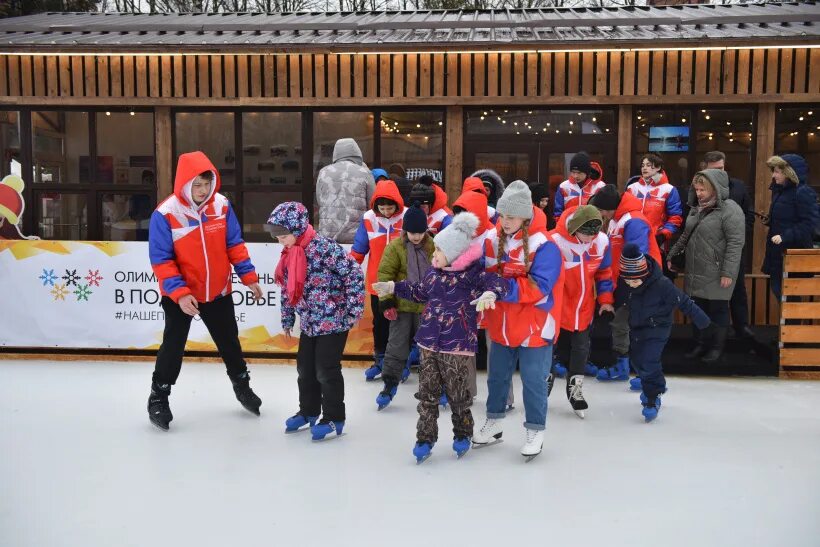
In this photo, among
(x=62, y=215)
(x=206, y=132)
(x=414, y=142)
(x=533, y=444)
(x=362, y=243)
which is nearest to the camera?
(x=533, y=444)

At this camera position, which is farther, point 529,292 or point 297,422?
point 297,422

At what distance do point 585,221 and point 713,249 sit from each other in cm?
215

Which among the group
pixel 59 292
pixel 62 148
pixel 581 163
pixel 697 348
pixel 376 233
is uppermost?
pixel 62 148

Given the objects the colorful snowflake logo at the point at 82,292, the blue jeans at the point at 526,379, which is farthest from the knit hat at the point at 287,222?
the colorful snowflake logo at the point at 82,292

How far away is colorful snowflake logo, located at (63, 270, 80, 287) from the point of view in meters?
7.38

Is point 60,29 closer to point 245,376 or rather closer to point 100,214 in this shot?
point 100,214

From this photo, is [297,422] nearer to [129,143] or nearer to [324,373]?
[324,373]

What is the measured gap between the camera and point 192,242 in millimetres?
5277

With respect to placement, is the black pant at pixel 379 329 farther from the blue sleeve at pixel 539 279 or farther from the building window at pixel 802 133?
the building window at pixel 802 133

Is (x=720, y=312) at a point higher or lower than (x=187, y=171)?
lower

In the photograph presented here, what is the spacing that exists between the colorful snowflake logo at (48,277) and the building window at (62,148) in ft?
8.92

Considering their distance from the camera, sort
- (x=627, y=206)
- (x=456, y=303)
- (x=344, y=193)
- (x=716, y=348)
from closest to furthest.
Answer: (x=456, y=303) → (x=627, y=206) → (x=716, y=348) → (x=344, y=193)

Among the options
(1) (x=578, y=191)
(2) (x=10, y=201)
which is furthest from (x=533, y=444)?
(2) (x=10, y=201)

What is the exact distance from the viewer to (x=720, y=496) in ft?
13.5
